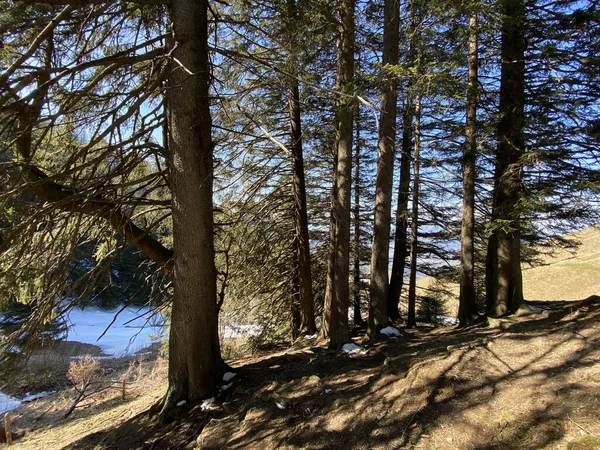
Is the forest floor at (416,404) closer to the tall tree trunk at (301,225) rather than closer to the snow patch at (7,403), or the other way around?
the tall tree trunk at (301,225)

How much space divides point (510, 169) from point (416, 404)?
5.08 metres

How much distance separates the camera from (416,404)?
3258mm

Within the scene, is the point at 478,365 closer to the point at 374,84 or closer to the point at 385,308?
the point at 385,308

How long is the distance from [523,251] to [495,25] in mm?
7278

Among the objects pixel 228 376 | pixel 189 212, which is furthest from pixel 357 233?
pixel 189 212

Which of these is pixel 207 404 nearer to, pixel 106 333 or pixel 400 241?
pixel 400 241

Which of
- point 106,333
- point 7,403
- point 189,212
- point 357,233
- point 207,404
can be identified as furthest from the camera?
point 106,333

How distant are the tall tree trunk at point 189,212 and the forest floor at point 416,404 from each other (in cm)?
53

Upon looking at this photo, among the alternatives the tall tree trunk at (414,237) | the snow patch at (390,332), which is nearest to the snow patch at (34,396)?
the tall tree trunk at (414,237)

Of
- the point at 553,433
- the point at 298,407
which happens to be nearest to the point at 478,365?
the point at 553,433

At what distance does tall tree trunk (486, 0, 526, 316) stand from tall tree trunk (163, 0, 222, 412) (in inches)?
211

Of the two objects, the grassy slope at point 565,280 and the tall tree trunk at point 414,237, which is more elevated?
the tall tree trunk at point 414,237

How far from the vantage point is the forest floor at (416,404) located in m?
2.69

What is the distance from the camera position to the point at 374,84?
5691 millimetres
